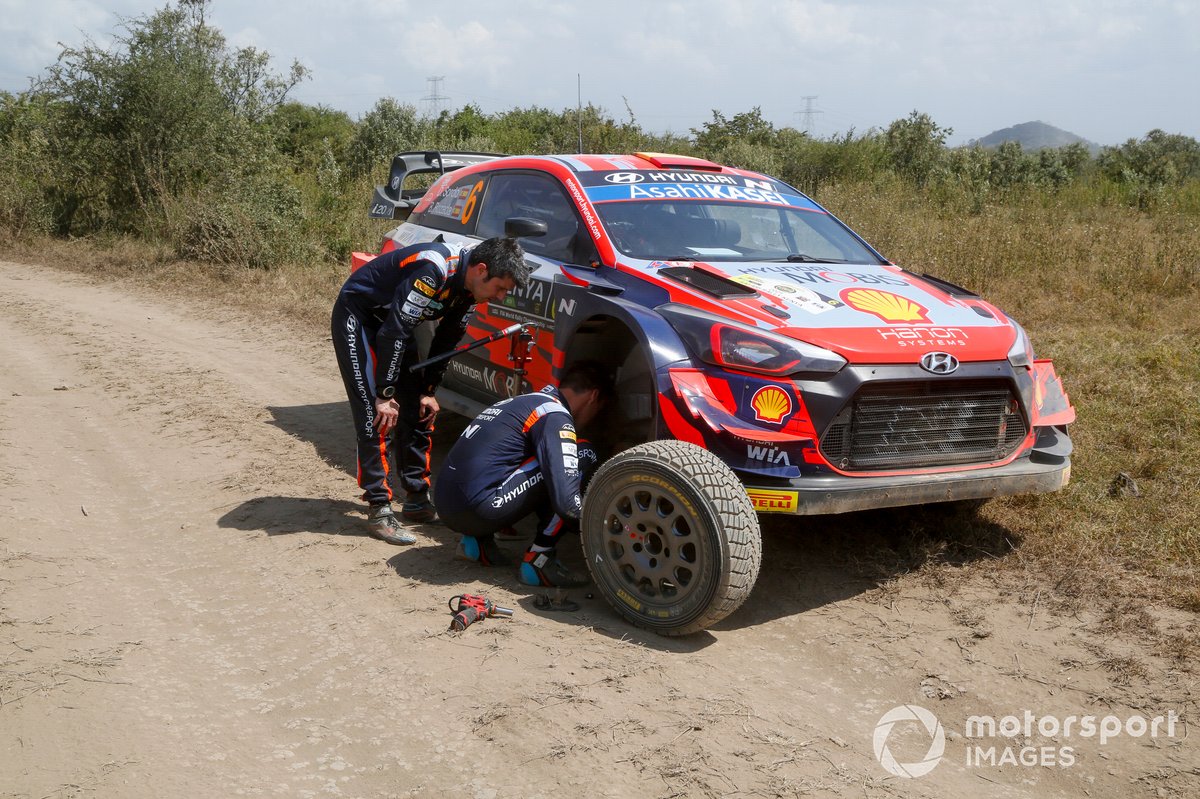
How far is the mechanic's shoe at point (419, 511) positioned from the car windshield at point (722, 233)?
5.89 feet

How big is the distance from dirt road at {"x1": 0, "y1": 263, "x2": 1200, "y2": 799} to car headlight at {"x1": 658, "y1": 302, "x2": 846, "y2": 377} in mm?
1115

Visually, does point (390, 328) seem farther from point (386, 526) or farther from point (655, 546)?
point (655, 546)

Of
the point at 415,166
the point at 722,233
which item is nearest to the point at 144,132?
the point at 415,166

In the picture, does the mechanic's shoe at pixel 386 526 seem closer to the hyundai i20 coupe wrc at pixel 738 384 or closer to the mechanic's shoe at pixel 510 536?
the mechanic's shoe at pixel 510 536

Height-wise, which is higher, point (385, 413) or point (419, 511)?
point (385, 413)

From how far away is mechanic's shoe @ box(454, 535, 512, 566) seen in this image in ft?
16.5

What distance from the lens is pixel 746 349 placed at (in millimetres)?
4438

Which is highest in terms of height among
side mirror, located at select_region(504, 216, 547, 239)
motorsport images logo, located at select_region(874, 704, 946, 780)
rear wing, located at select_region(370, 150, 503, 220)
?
rear wing, located at select_region(370, 150, 503, 220)

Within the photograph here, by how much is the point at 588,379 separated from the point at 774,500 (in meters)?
1.17

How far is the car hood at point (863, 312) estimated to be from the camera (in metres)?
4.45

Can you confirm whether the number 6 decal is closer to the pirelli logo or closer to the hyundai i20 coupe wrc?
the hyundai i20 coupe wrc

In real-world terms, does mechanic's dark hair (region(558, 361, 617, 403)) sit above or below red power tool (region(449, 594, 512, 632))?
above

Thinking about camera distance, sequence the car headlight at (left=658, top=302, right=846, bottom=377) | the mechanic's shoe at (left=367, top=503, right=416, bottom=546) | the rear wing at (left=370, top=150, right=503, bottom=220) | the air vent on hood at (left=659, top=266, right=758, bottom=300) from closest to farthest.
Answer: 1. the car headlight at (left=658, top=302, right=846, bottom=377)
2. the air vent on hood at (left=659, top=266, right=758, bottom=300)
3. the mechanic's shoe at (left=367, top=503, right=416, bottom=546)
4. the rear wing at (left=370, top=150, right=503, bottom=220)

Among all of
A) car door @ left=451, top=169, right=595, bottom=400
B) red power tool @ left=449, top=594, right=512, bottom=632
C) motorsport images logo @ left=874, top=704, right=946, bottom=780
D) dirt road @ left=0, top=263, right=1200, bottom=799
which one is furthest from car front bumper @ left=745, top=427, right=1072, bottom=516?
car door @ left=451, top=169, right=595, bottom=400
